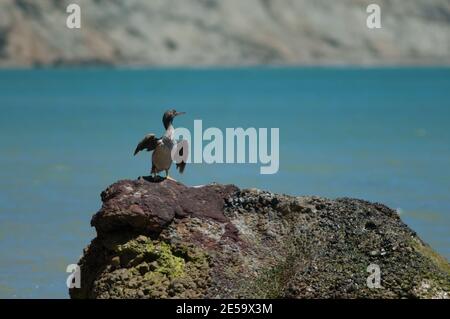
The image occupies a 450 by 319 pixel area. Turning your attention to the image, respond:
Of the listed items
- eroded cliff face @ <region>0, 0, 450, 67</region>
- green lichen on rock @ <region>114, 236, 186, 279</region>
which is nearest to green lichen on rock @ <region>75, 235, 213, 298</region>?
green lichen on rock @ <region>114, 236, 186, 279</region>

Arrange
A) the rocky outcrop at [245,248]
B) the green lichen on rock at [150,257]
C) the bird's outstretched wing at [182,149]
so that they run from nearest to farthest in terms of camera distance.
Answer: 1. the rocky outcrop at [245,248]
2. the green lichen on rock at [150,257]
3. the bird's outstretched wing at [182,149]

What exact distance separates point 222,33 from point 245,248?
397 feet

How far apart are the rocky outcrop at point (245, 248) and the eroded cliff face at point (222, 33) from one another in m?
104

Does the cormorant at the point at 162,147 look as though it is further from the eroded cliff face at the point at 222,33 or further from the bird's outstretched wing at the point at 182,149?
the eroded cliff face at the point at 222,33

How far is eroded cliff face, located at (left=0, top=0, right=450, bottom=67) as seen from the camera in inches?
4764

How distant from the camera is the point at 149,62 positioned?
132 metres

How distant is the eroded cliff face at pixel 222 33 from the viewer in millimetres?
121000

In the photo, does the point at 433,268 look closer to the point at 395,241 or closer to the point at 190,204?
the point at 395,241

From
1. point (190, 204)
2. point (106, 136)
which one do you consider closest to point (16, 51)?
point (106, 136)

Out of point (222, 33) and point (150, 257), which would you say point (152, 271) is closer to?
point (150, 257)

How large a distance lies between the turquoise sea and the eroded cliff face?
73.2ft

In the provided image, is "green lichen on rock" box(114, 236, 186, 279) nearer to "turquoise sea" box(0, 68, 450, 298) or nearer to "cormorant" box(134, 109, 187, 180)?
"cormorant" box(134, 109, 187, 180)

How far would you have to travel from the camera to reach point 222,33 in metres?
132

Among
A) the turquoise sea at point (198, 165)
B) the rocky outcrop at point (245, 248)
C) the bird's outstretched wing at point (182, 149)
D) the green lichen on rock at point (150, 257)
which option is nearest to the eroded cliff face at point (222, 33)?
the turquoise sea at point (198, 165)
